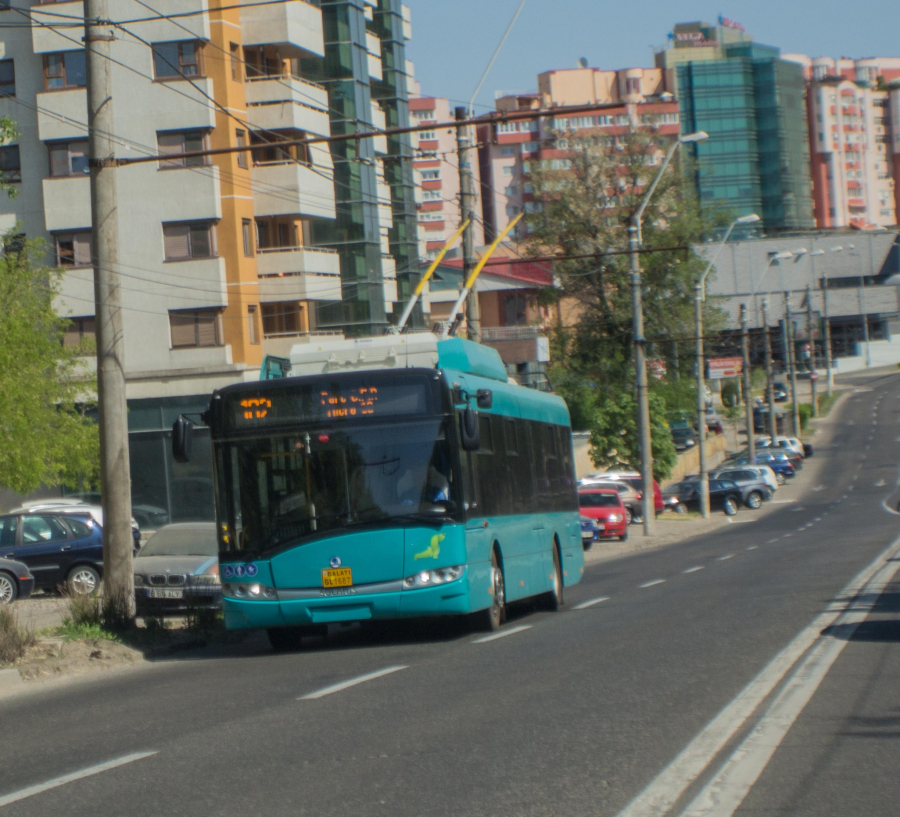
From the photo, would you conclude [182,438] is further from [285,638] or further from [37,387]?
[37,387]

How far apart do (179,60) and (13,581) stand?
27.1 m

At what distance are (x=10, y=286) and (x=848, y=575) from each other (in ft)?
76.4

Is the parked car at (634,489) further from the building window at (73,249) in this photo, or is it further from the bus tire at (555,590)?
the bus tire at (555,590)

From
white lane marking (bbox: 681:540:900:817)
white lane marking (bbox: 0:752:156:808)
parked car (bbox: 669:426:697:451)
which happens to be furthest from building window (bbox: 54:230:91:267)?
parked car (bbox: 669:426:697:451)

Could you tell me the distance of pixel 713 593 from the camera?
18500 mm

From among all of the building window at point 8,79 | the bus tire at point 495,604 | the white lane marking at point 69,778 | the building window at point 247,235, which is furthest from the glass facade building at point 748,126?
the white lane marking at point 69,778

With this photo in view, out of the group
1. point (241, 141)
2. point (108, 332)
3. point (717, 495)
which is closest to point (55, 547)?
point (108, 332)

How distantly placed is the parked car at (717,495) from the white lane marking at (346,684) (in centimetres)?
4635

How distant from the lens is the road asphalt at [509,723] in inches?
254

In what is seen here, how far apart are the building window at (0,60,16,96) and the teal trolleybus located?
37.0 metres

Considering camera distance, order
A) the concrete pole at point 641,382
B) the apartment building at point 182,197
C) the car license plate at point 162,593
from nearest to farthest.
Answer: the car license plate at point 162,593 < the concrete pole at point 641,382 < the apartment building at point 182,197

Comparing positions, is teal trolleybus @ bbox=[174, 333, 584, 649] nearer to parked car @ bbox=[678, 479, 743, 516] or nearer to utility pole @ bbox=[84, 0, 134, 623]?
utility pole @ bbox=[84, 0, 134, 623]

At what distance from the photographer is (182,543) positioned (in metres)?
20.6

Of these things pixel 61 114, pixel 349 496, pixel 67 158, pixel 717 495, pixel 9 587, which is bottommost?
pixel 717 495
